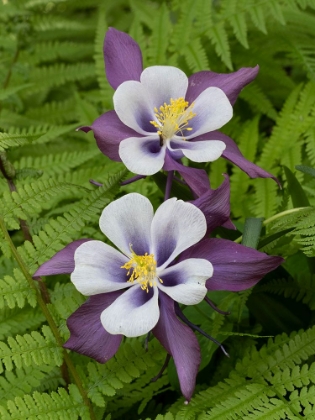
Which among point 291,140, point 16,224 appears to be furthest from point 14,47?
point 16,224

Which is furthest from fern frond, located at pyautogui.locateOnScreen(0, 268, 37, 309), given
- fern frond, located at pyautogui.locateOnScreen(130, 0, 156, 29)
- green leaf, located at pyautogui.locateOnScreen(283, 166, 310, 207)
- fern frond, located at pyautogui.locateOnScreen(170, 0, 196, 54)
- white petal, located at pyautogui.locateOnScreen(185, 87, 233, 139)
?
fern frond, located at pyautogui.locateOnScreen(130, 0, 156, 29)

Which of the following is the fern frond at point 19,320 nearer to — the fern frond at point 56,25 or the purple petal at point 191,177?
the purple petal at point 191,177

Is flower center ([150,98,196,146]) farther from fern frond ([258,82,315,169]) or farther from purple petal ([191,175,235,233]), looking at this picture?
fern frond ([258,82,315,169])

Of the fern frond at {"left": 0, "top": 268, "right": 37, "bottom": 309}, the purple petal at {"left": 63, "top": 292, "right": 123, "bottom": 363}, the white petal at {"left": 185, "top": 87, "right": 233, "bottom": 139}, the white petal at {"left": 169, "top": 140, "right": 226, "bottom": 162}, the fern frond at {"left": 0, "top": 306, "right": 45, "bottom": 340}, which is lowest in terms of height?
the fern frond at {"left": 0, "top": 306, "right": 45, "bottom": 340}

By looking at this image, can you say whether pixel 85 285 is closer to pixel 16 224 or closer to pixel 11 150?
pixel 16 224

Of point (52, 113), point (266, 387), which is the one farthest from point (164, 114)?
point (52, 113)

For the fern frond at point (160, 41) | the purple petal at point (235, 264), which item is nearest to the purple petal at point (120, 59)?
the purple petal at point (235, 264)

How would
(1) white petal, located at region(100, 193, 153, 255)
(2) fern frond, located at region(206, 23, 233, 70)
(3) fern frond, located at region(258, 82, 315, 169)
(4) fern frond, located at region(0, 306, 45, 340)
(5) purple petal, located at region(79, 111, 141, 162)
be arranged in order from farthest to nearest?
(2) fern frond, located at region(206, 23, 233, 70) → (3) fern frond, located at region(258, 82, 315, 169) → (4) fern frond, located at region(0, 306, 45, 340) → (5) purple petal, located at region(79, 111, 141, 162) → (1) white petal, located at region(100, 193, 153, 255)
